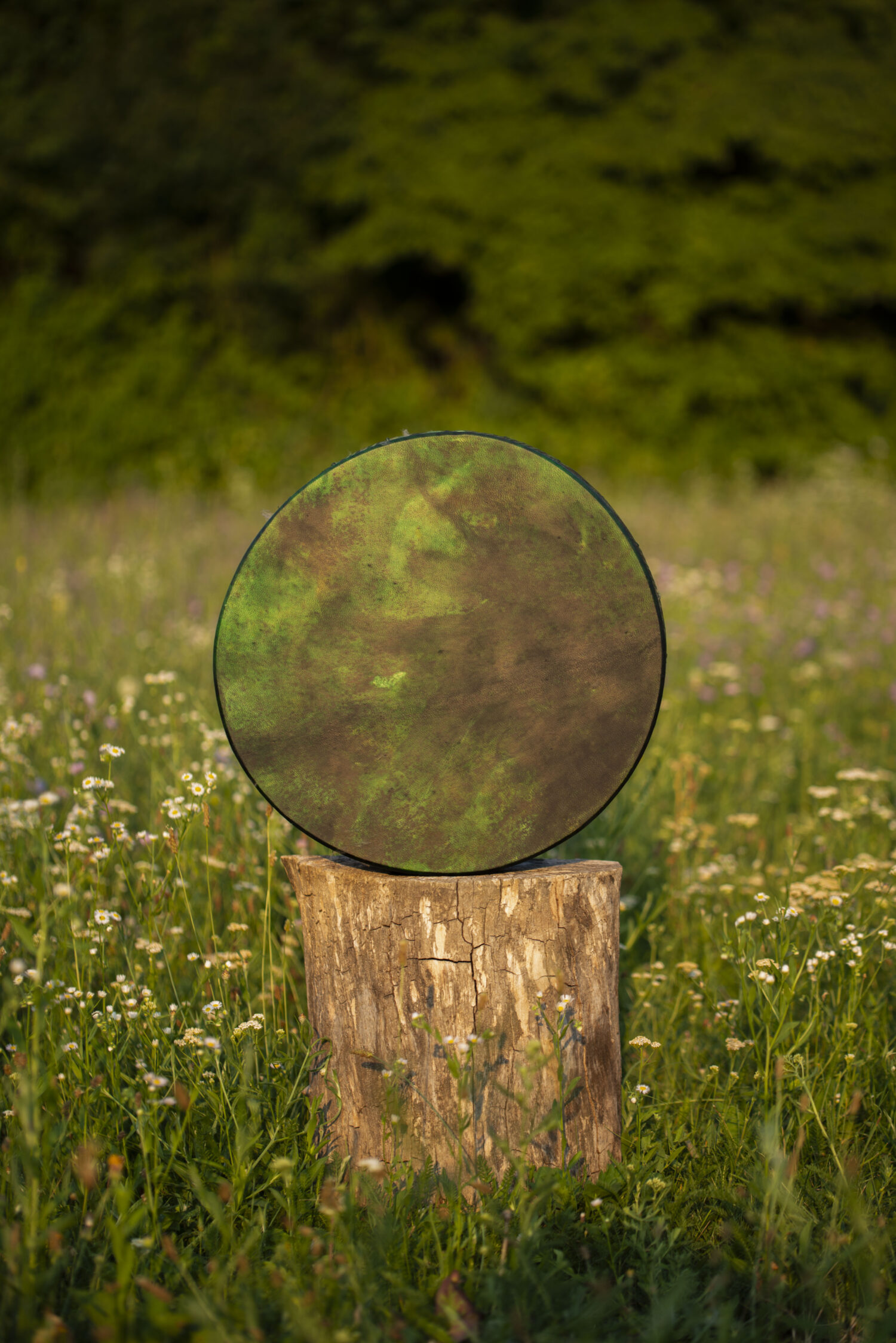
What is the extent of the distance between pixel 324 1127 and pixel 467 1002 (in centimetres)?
35

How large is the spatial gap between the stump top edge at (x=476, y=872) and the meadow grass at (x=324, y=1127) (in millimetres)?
89

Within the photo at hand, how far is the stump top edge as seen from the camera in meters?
1.78

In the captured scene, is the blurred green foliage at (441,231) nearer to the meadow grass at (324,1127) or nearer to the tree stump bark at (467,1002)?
the meadow grass at (324,1127)

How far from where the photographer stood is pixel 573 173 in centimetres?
1032

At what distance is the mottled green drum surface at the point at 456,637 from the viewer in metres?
1.85

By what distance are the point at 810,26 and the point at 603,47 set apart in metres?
2.23

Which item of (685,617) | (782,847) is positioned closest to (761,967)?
(782,847)

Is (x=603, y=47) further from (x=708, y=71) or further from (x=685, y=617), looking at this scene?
(x=685, y=617)

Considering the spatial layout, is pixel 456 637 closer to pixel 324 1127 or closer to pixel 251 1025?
pixel 251 1025

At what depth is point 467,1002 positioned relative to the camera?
1.75 m

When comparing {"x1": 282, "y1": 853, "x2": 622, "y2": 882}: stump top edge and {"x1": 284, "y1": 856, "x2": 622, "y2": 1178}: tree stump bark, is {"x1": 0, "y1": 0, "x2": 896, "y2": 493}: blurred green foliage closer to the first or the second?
{"x1": 282, "y1": 853, "x2": 622, "y2": 882}: stump top edge

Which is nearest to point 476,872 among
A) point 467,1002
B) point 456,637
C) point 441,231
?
point 467,1002

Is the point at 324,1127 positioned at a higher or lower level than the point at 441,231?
lower

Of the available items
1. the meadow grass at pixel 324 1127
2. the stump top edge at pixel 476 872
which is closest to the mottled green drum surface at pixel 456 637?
the stump top edge at pixel 476 872
